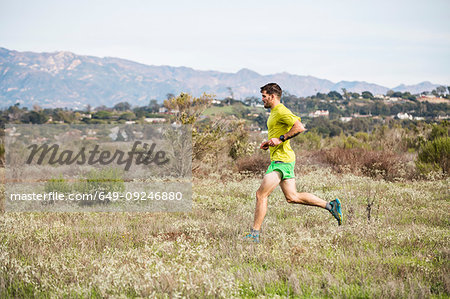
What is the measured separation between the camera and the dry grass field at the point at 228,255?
361 cm

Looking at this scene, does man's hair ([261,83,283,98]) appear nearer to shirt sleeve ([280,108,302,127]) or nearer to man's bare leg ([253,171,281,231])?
shirt sleeve ([280,108,302,127])

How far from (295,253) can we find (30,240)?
355 cm

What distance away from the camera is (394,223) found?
623 centimetres

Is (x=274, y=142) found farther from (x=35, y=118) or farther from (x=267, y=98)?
(x=35, y=118)

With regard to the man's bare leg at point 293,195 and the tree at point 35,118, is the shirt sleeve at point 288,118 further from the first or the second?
the tree at point 35,118

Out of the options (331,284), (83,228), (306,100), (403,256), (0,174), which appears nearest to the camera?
(331,284)

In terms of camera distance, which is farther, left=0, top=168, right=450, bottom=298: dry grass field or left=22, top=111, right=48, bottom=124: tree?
left=22, top=111, right=48, bottom=124: tree

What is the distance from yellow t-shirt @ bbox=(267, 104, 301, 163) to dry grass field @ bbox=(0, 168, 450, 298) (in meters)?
1.05

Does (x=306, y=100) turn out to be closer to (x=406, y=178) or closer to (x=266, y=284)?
(x=406, y=178)

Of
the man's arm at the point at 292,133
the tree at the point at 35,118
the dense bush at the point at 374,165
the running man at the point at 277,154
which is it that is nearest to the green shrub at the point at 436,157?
the dense bush at the point at 374,165

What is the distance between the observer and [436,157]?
1285cm

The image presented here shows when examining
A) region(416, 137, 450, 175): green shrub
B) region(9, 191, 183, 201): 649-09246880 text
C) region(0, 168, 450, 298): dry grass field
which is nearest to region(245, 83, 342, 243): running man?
region(0, 168, 450, 298): dry grass field

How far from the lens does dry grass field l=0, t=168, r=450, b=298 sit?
3609mm

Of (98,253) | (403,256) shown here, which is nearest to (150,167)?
(98,253)
